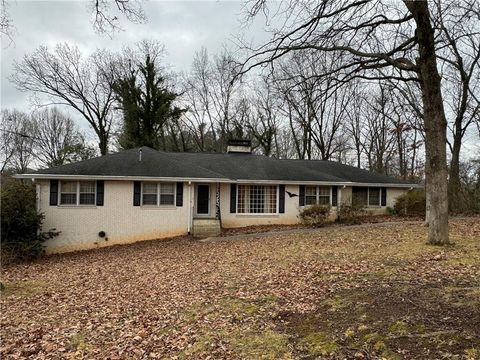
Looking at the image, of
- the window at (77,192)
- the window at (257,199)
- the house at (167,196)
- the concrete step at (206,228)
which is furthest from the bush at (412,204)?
the window at (77,192)

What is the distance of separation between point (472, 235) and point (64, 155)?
1272 inches

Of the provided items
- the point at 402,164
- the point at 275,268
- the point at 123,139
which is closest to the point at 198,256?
the point at 275,268

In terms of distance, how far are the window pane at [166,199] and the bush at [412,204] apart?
495 inches

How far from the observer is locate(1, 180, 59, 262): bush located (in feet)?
46.9

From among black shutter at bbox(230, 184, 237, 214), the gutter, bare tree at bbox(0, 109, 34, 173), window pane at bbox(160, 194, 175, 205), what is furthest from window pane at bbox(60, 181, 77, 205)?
bare tree at bbox(0, 109, 34, 173)

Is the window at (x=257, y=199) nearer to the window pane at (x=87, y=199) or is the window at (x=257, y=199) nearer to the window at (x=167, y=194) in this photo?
the window at (x=167, y=194)

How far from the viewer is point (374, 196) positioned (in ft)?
70.3

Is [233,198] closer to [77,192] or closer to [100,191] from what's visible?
[100,191]

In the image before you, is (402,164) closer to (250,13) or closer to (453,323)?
(250,13)

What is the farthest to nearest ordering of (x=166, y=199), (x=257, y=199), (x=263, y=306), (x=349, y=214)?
(x=257, y=199) → (x=349, y=214) → (x=166, y=199) → (x=263, y=306)

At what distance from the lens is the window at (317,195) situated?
64.5 feet

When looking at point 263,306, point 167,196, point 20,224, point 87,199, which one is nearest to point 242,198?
point 167,196

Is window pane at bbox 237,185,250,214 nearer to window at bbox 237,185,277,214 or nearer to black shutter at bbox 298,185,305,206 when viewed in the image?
window at bbox 237,185,277,214

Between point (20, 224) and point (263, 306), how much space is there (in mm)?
12315
